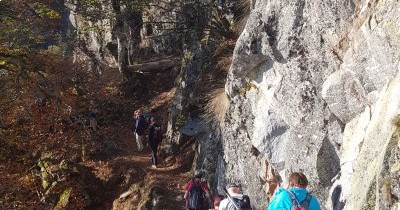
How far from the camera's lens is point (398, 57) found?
5.64m

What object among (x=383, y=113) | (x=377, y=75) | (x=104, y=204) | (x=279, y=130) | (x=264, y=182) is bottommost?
(x=104, y=204)

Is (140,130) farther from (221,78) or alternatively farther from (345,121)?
(345,121)

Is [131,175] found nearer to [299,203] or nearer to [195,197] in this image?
[195,197]

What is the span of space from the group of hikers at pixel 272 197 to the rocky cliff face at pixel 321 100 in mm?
609

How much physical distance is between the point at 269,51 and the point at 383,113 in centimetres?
434

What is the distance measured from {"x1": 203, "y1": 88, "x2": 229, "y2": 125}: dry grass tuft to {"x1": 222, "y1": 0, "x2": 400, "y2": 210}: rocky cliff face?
874 mm

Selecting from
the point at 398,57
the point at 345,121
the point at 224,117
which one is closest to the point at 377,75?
the point at 398,57

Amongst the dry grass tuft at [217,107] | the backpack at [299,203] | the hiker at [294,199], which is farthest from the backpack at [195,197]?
the backpack at [299,203]

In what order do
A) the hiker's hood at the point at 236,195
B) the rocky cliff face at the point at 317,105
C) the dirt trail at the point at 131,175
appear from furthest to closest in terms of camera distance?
the dirt trail at the point at 131,175 → the hiker's hood at the point at 236,195 → the rocky cliff face at the point at 317,105

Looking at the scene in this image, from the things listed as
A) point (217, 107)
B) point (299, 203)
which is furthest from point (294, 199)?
point (217, 107)

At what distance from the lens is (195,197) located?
8148mm

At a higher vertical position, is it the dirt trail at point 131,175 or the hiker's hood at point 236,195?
the hiker's hood at point 236,195

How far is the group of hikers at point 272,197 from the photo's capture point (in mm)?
4809

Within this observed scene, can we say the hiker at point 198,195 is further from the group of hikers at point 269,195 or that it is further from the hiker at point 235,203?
the hiker at point 235,203
